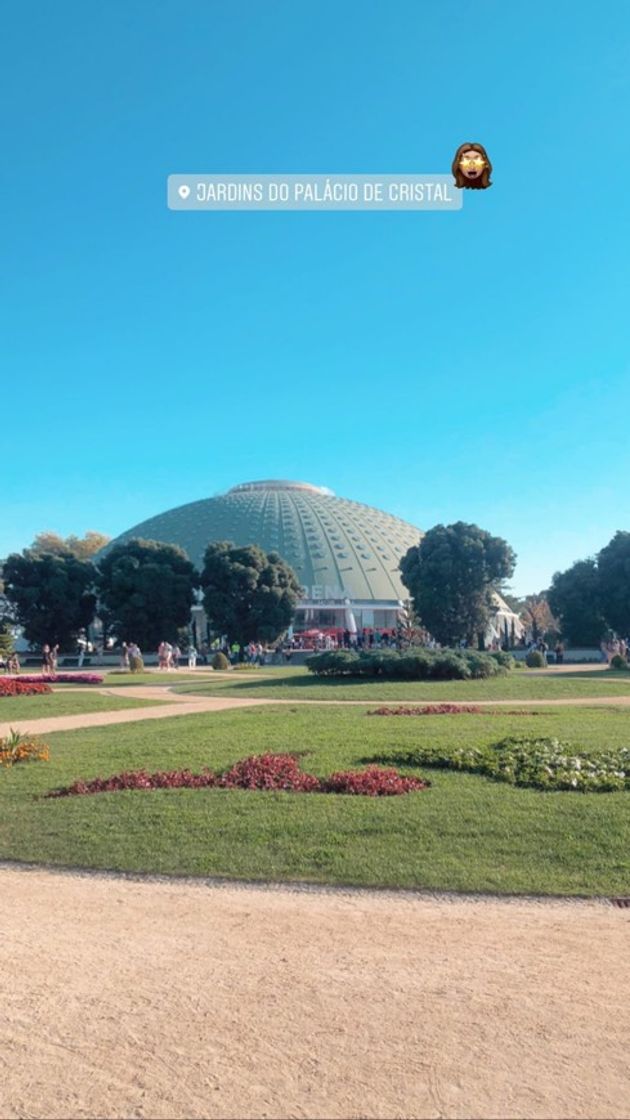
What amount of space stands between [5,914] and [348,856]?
9.49 ft

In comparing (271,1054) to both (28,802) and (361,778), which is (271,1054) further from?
(28,802)

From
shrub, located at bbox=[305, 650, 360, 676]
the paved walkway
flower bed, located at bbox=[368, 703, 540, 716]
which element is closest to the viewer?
the paved walkway

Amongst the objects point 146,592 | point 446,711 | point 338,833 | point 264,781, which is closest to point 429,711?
point 446,711

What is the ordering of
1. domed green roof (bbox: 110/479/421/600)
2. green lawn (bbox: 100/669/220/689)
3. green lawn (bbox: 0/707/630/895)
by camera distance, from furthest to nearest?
domed green roof (bbox: 110/479/421/600)
green lawn (bbox: 100/669/220/689)
green lawn (bbox: 0/707/630/895)

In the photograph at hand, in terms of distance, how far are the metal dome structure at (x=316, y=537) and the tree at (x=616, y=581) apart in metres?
36.6

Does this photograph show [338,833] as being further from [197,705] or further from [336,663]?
[336,663]

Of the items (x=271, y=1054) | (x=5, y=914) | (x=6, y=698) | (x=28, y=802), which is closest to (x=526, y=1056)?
(x=271, y=1054)

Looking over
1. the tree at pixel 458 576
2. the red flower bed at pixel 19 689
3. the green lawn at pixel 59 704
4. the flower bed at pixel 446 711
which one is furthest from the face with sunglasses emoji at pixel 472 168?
the tree at pixel 458 576

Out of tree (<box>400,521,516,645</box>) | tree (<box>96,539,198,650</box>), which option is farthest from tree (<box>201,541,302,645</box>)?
tree (<box>400,521,516,645</box>)

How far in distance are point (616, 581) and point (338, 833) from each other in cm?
5187

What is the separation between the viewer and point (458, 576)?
5412cm

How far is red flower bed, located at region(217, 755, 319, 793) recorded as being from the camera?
33.2 ft

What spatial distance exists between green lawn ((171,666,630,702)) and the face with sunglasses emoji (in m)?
15.6

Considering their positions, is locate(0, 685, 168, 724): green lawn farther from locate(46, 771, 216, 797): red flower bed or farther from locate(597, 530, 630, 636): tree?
locate(597, 530, 630, 636): tree
